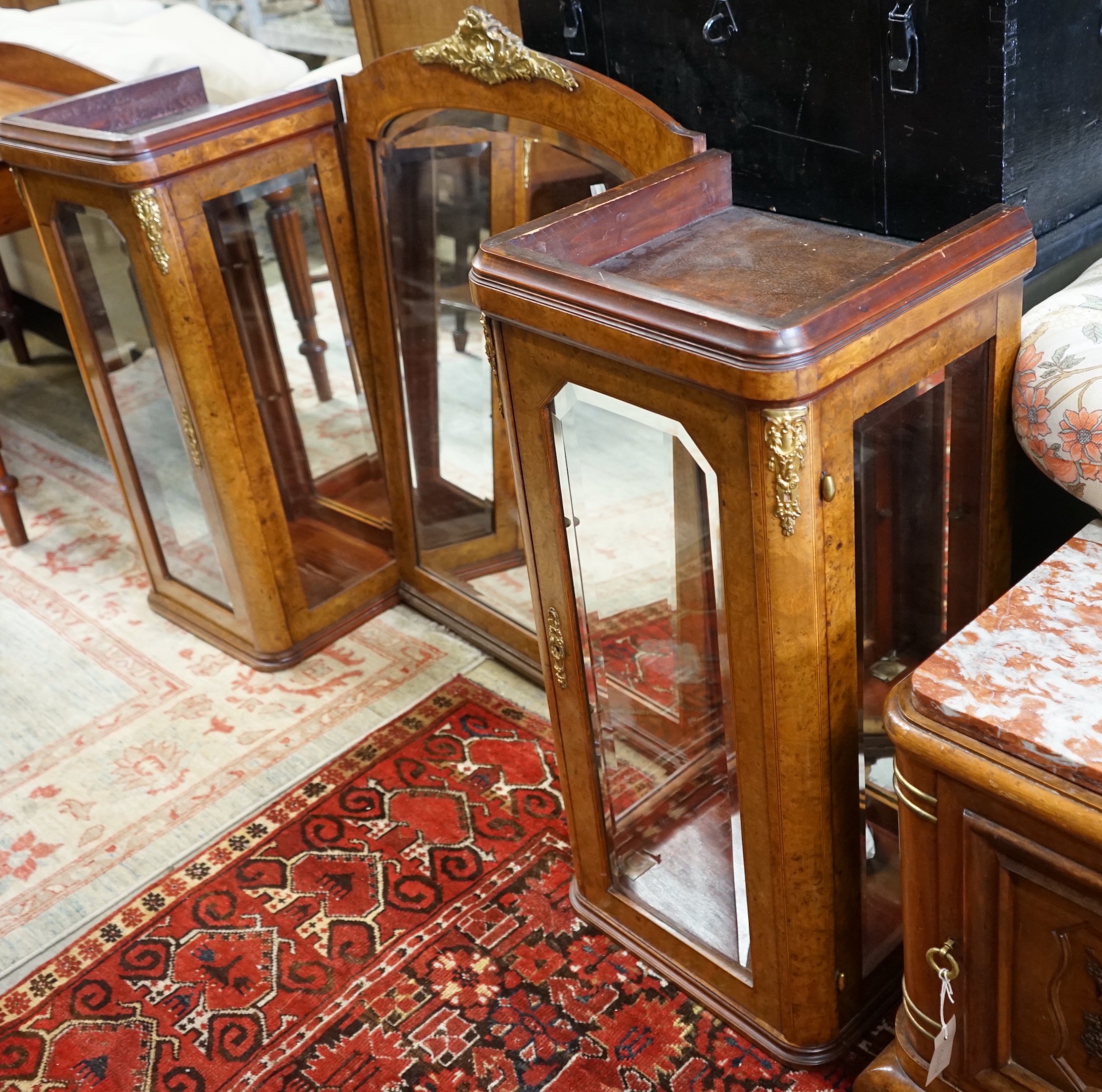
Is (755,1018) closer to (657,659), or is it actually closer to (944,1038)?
(944,1038)

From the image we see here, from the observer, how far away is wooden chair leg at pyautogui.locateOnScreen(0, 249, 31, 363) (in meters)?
3.20

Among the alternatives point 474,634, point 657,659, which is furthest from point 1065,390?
point 474,634

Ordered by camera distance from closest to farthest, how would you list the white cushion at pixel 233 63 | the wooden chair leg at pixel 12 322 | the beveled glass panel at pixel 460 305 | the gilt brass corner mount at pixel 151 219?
the beveled glass panel at pixel 460 305 < the gilt brass corner mount at pixel 151 219 < the white cushion at pixel 233 63 < the wooden chair leg at pixel 12 322

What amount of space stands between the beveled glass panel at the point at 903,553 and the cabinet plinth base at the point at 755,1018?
8 centimetres

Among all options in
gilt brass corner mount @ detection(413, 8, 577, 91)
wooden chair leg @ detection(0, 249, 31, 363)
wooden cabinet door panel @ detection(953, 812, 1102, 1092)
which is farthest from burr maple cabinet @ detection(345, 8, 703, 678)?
wooden chair leg @ detection(0, 249, 31, 363)

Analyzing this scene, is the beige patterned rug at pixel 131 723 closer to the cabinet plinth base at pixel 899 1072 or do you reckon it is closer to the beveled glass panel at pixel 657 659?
the beveled glass panel at pixel 657 659

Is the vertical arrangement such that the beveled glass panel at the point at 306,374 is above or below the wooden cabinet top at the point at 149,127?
below

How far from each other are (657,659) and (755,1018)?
49cm

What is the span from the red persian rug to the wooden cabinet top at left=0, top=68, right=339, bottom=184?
1.06m

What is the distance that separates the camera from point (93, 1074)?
1.68 meters

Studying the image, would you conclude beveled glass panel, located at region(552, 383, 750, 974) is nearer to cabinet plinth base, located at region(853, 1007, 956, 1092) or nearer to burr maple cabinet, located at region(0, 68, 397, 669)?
cabinet plinth base, located at region(853, 1007, 956, 1092)

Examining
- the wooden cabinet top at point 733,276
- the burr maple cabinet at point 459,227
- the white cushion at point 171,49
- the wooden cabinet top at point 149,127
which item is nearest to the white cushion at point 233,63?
the white cushion at point 171,49

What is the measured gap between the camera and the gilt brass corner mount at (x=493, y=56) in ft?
5.38

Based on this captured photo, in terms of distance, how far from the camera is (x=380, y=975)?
1766 millimetres
